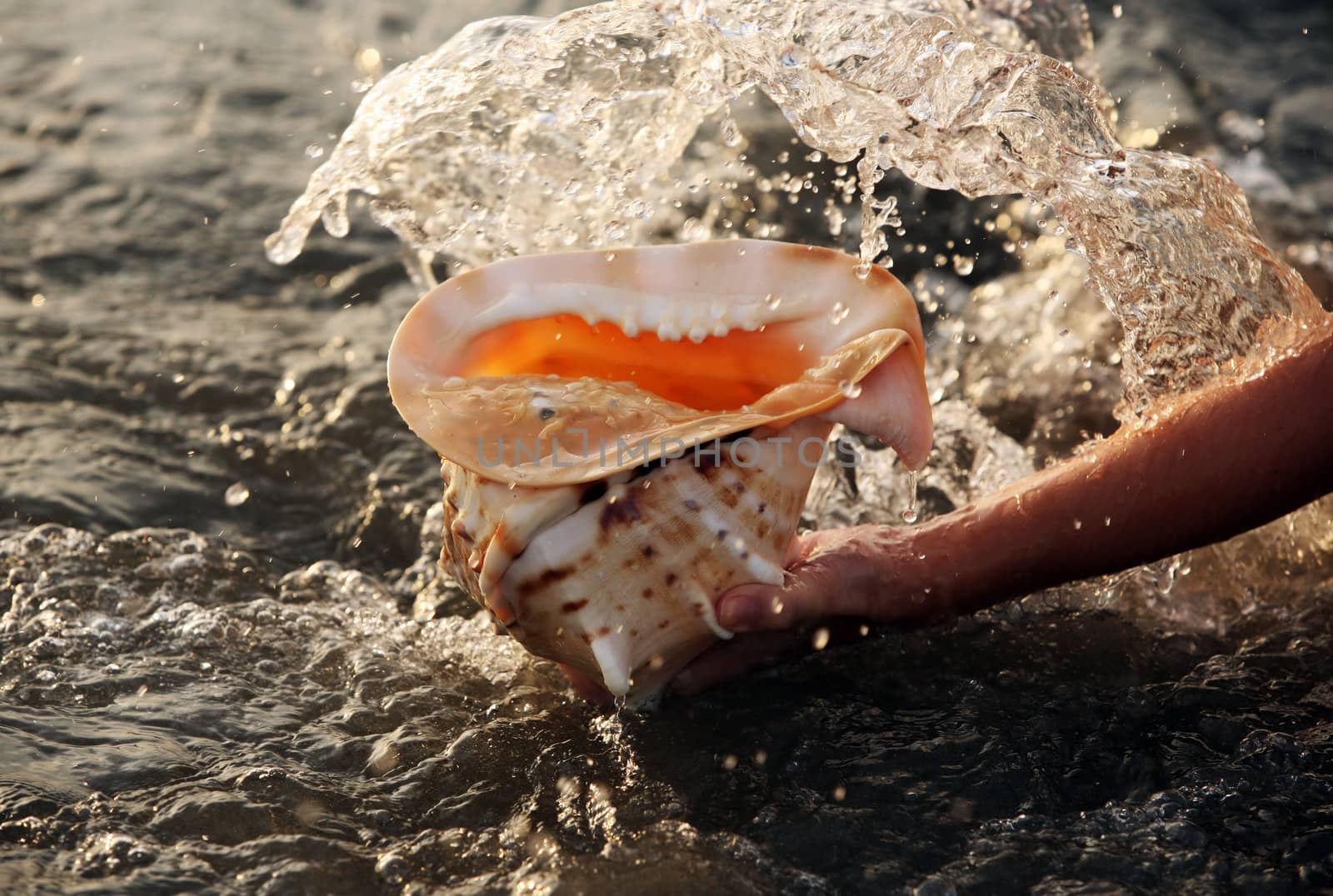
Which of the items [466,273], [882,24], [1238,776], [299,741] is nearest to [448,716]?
[299,741]

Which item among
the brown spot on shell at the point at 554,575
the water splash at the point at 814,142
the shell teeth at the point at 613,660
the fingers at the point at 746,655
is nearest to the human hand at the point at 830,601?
the fingers at the point at 746,655

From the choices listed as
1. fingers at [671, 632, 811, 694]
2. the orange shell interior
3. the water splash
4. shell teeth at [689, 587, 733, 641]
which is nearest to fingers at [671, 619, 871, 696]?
fingers at [671, 632, 811, 694]

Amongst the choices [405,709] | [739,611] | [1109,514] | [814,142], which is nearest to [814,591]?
[739,611]

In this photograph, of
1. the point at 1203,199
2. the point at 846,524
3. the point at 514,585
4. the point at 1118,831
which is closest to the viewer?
the point at 1118,831

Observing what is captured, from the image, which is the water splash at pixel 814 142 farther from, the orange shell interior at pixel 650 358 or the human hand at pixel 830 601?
the human hand at pixel 830 601

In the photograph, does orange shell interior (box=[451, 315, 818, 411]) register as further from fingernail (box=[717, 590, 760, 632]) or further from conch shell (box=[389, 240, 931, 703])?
fingernail (box=[717, 590, 760, 632])

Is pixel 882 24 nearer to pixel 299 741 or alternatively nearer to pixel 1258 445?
pixel 1258 445

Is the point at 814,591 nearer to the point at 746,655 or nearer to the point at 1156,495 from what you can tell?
the point at 746,655
